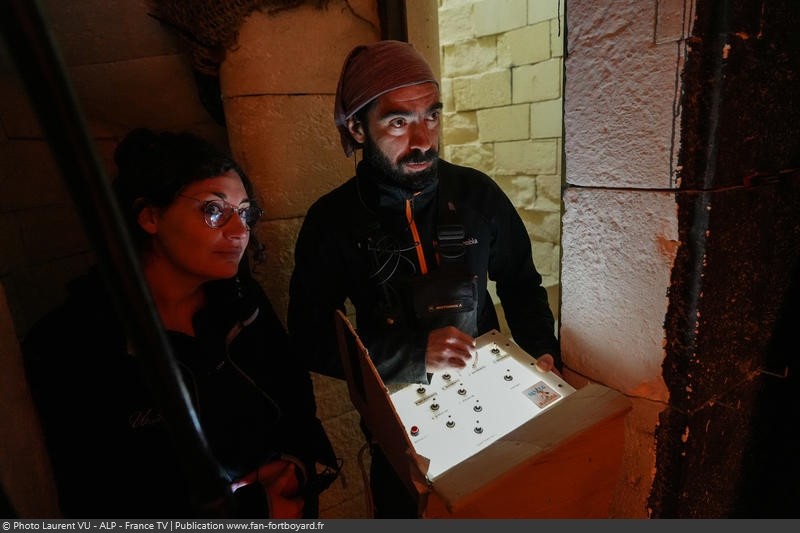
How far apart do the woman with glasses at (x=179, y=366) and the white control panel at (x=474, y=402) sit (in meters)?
0.63

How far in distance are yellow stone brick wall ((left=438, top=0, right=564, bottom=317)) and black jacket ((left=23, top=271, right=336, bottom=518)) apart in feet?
9.43

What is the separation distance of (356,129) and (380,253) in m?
0.61

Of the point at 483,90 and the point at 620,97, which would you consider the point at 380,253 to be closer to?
the point at 620,97

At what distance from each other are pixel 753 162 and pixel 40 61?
152 cm

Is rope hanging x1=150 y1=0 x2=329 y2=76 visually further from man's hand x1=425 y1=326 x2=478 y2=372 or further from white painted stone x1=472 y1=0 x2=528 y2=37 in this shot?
white painted stone x1=472 y1=0 x2=528 y2=37

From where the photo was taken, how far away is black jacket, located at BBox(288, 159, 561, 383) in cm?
168

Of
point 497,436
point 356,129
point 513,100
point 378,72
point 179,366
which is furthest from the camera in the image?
point 513,100

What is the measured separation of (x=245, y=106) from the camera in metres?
2.01

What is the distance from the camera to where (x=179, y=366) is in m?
1.32

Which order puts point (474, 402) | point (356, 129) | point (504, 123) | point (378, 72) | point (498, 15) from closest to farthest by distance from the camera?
point (474, 402), point (378, 72), point (356, 129), point (498, 15), point (504, 123)

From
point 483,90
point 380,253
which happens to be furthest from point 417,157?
point 483,90

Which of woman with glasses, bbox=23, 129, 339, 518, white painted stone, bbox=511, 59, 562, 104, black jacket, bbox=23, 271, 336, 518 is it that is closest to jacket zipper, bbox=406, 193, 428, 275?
woman with glasses, bbox=23, 129, 339, 518
